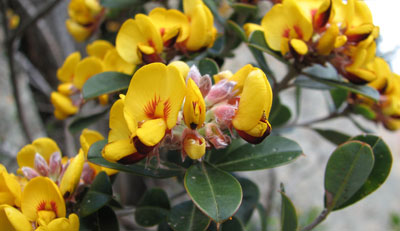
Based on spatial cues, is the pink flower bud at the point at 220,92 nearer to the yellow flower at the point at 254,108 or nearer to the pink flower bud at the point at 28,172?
the yellow flower at the point at 254,108

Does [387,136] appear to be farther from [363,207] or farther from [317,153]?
[317,153]

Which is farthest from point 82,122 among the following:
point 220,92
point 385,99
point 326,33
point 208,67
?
point 385,99

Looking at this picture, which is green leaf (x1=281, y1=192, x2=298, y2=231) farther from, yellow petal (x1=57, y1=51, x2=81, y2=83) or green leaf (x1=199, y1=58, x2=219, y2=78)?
yellow petal (x1=57, y1=51, x2=81, y2=83)

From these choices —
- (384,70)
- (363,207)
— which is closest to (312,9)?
(384,70)

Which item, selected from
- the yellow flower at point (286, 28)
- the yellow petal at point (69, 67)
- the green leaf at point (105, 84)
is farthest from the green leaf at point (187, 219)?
the yellow petal at point (69, 67)

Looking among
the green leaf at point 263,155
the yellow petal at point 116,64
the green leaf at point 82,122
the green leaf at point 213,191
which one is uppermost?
the yellow petal at point 116,64

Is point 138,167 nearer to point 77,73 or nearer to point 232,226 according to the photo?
point 232,226
